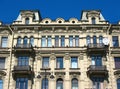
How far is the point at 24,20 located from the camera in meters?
47.1

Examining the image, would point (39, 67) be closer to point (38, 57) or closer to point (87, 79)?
point (38, 57)

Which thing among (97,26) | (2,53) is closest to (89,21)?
(97,26)

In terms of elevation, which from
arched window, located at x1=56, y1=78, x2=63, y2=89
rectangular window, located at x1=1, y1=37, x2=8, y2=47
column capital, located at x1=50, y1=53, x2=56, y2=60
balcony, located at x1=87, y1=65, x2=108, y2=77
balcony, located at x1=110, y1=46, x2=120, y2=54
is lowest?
arched window, located at x1=56, y1=78, x2=63, y2=89

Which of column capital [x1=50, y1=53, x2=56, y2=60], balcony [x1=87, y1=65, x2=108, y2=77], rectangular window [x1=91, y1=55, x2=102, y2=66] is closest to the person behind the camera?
balcony [x1=87, y1=65, x2=108, y2=77]

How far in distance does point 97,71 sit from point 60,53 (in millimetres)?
5568

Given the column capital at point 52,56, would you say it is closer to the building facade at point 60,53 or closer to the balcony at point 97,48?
the building facade at point 60,53

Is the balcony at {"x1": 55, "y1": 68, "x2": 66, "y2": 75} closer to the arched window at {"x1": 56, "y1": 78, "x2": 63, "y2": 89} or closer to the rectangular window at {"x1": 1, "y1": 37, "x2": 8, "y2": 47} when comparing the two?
the arched window at {"x1": 56, "y1": 78, "x2": 63, "y2": 89}

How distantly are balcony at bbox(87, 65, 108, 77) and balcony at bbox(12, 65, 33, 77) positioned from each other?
7.37 metres

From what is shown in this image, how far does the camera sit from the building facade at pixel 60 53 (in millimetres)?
42750

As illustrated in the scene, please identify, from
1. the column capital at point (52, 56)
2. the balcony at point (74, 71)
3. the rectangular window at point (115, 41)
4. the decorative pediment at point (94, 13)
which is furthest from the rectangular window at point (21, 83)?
the decorative pediment at point (94, 13)

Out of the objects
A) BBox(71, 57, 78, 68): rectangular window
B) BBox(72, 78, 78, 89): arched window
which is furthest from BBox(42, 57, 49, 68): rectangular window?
BBox(72, 78, 78, 89): arched window

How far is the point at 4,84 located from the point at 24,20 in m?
9.67

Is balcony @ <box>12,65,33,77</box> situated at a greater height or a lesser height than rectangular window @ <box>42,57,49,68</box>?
lesser

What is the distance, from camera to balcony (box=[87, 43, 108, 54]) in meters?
44.1
